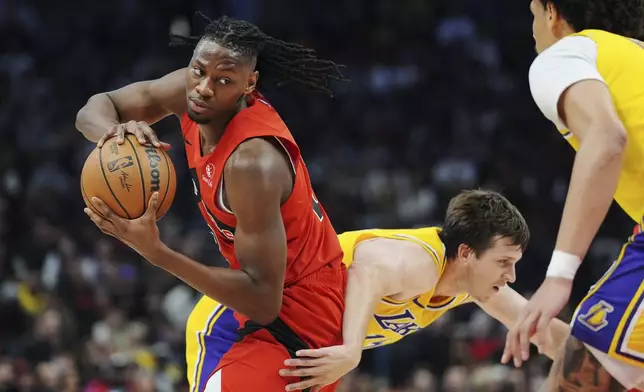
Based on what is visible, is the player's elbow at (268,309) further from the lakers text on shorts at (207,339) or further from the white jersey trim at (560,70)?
the white jersey trim at (560,70)

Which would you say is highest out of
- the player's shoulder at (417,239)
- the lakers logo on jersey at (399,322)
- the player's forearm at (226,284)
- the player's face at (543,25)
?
the player's face at (543,25)

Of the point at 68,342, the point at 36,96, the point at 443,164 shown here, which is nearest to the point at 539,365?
the point at 443,164

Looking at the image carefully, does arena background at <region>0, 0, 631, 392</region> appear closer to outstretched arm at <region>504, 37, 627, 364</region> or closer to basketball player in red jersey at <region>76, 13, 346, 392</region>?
basketball player in red jersey at <region>76, 13, 346, 392</region>

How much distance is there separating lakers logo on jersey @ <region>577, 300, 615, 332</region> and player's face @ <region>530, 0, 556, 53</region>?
32.5 inches

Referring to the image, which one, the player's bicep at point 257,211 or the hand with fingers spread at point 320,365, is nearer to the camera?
the player's bicep at point 257,211

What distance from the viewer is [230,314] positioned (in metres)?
4.08

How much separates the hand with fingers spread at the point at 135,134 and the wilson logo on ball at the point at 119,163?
8 centimetres

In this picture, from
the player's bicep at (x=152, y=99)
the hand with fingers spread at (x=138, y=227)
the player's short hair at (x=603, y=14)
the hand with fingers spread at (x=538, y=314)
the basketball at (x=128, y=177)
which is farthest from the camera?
the player's bicep at (x=152, y=99)

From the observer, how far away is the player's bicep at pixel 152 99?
4.24m

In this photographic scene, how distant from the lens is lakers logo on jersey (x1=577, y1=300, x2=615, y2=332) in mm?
2949

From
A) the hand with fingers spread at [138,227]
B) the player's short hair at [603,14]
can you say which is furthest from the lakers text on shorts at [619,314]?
the hand with fingers spread at [138,227]

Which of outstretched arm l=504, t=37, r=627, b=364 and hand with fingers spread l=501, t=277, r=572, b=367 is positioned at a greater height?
outstretched arm l=504, t=37, r=627, b=364

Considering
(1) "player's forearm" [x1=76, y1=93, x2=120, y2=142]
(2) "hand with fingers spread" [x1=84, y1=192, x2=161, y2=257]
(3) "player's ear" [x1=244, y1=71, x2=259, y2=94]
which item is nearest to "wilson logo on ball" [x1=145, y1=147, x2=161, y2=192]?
(2) "hand with fingers spread" [x1=84, y1=192, x2=161, y2=257]

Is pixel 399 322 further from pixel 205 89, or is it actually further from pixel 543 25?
pixel 543 25
